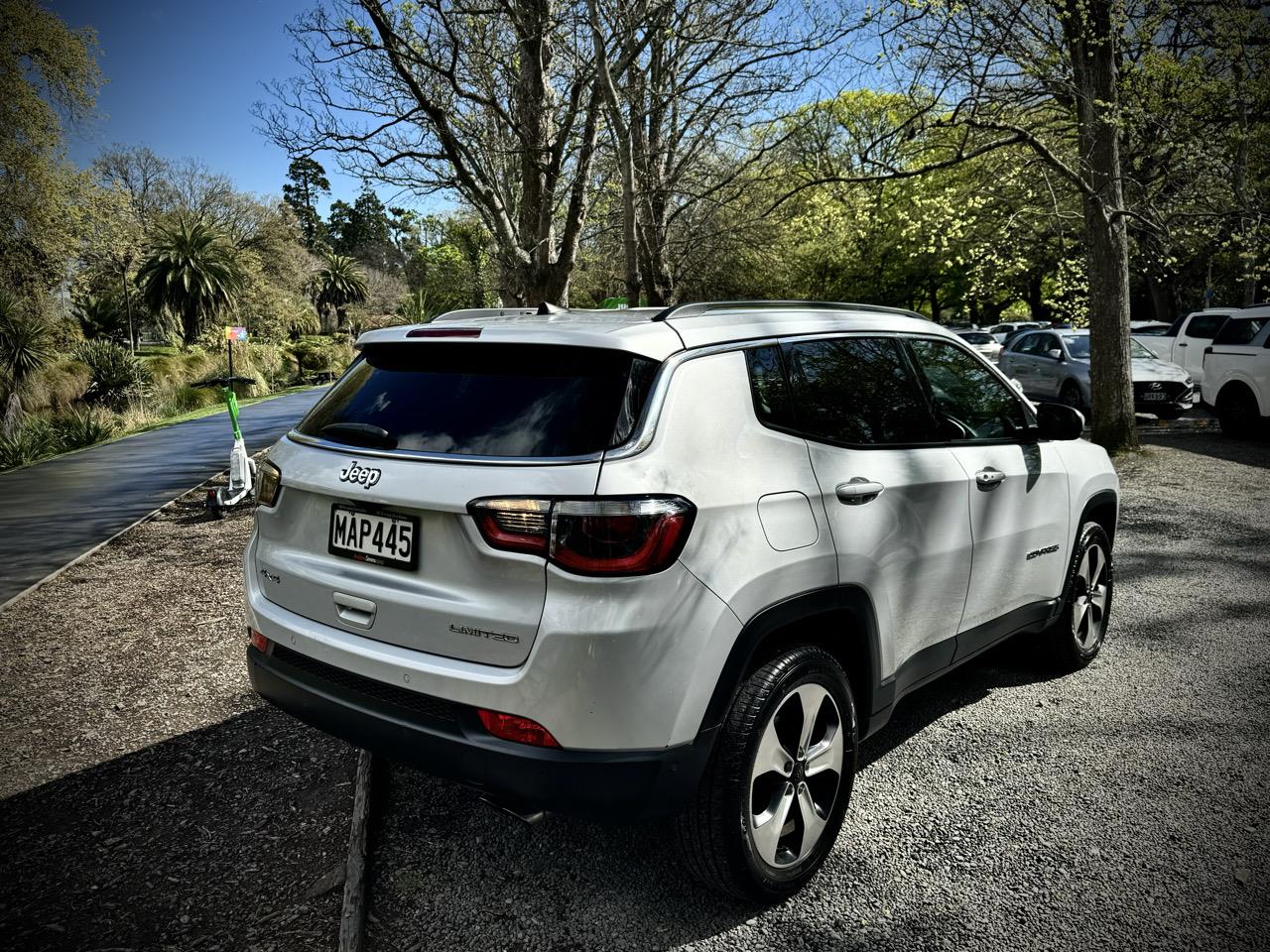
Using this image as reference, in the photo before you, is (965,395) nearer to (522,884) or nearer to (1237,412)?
(522,884)

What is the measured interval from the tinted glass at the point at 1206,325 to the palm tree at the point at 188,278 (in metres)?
38.3

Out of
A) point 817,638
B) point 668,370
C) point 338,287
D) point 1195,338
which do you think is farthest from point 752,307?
point 338,287

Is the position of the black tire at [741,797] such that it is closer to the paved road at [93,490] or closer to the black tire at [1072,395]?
the paved road at [93,490]

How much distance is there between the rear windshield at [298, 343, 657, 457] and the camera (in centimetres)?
233

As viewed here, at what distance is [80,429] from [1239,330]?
21.9 m

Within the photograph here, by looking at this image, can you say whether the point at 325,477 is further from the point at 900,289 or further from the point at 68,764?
the point at 900,289

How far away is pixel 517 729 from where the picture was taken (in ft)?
7.40

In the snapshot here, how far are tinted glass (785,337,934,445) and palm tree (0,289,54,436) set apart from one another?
2190cm

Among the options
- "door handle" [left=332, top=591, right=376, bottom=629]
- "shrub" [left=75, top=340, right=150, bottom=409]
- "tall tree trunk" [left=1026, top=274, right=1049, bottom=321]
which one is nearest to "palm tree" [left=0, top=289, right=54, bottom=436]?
"shrub" [left=75, top=340, right=150, bottom=409]

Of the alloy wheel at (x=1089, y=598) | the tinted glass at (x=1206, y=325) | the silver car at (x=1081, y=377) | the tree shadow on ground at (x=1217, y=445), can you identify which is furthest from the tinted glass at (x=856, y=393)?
the tinted glass at (x=1206, y=325)

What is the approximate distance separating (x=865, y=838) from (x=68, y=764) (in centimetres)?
342

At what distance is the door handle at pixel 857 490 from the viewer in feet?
9.06

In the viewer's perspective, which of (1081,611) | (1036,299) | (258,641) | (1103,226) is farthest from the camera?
(1036,299)

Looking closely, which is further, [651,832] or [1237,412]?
[1237,412]
